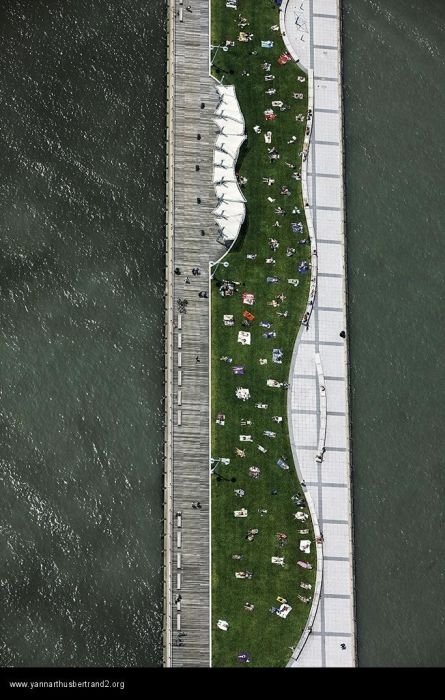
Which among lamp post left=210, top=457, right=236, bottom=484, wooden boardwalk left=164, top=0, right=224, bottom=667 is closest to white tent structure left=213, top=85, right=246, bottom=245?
wooden boardwalk left=164, top=0, right=224, bottom=667

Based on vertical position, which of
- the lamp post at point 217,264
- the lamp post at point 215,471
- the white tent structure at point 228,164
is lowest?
the lamp post at point 215,471

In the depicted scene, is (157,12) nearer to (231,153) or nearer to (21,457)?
(231,153)

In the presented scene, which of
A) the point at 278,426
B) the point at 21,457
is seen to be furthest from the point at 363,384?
the point at 21,457

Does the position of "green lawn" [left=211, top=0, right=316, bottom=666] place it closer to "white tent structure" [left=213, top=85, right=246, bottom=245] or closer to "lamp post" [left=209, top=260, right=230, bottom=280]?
"lamp post" [left=209, top=260, right=230, bottom=280]

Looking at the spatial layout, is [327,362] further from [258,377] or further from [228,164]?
[228,164]

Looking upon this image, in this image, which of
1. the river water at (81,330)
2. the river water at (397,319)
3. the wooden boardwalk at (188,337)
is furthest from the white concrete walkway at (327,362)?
the river water at (81,330)

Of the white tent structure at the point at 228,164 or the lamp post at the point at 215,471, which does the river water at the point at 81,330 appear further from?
the white tent structure at the point at 228,164

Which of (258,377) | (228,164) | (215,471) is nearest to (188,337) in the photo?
(258,377)
